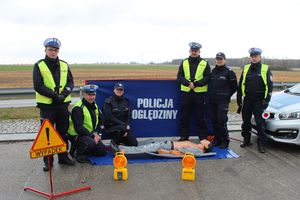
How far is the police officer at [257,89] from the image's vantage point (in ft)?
20.7

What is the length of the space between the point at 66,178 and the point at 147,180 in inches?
50.6

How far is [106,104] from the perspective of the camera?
6410 mm

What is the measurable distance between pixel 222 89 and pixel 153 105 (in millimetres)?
1540

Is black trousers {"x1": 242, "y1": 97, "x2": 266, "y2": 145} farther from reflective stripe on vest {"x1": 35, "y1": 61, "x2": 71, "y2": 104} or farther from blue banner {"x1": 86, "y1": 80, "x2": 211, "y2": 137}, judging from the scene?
reflective stripe on vest {"x1": 35, "y1": 61, "x2": 71, "y2": 104}

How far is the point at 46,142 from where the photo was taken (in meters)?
4.38

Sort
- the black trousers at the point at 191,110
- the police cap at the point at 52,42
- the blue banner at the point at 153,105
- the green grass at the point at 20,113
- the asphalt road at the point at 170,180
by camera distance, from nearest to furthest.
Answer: the asphalt road at the point at 170,180 → the police cap at the point at 52,42 → the black trousers at the point at 191,110 → the blue banner at the point at 153,105 → the green grass at the point at 20,113

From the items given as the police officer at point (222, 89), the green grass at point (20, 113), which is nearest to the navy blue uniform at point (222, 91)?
the police officer at point (222, 89)

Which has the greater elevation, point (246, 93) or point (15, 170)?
point (246, 93)

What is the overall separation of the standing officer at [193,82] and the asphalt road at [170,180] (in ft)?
Result: 4.54

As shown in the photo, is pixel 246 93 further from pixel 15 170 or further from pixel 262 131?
pixel 15 170

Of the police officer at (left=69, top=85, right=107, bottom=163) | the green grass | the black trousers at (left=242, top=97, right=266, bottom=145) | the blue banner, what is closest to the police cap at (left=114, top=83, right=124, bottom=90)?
the blue banner

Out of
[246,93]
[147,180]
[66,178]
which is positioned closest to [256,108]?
[246,93]

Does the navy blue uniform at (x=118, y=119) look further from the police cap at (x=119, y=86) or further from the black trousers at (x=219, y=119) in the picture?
the black trousers at (x=219, y=119)

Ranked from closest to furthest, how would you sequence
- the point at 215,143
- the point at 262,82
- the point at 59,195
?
the point at 59,195, the point at 262,82, the point at 215,143
